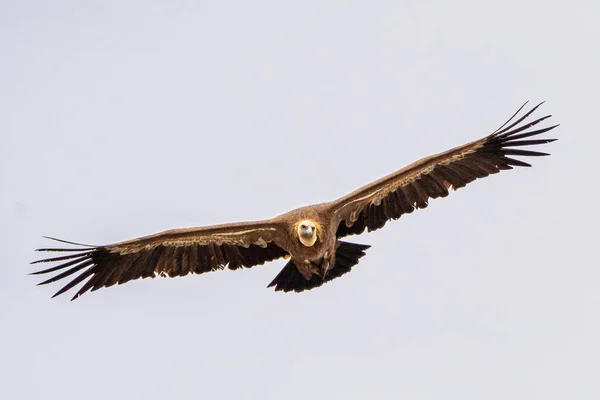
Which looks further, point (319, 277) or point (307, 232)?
point (319, 277)

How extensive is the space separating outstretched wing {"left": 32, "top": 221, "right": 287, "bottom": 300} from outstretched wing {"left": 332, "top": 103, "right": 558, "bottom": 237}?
113 centimetres

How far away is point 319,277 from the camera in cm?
1675

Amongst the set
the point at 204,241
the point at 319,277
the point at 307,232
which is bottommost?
the point at 319,277

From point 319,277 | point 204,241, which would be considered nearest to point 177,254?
point 204,241

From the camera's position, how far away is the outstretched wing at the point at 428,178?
53.3 feet

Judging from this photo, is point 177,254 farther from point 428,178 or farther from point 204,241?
point 428,178

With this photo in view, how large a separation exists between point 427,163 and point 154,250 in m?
3.75

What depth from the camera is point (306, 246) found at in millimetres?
16156

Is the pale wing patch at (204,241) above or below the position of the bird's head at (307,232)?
above

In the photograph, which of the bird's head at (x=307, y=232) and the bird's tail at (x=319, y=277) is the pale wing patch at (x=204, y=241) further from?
the bird's head at (x=307, y=232)

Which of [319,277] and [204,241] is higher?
[204,241]

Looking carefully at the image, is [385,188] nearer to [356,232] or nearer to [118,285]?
[356,232]

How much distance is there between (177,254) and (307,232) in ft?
6.50

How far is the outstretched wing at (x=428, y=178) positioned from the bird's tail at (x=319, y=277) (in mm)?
309
